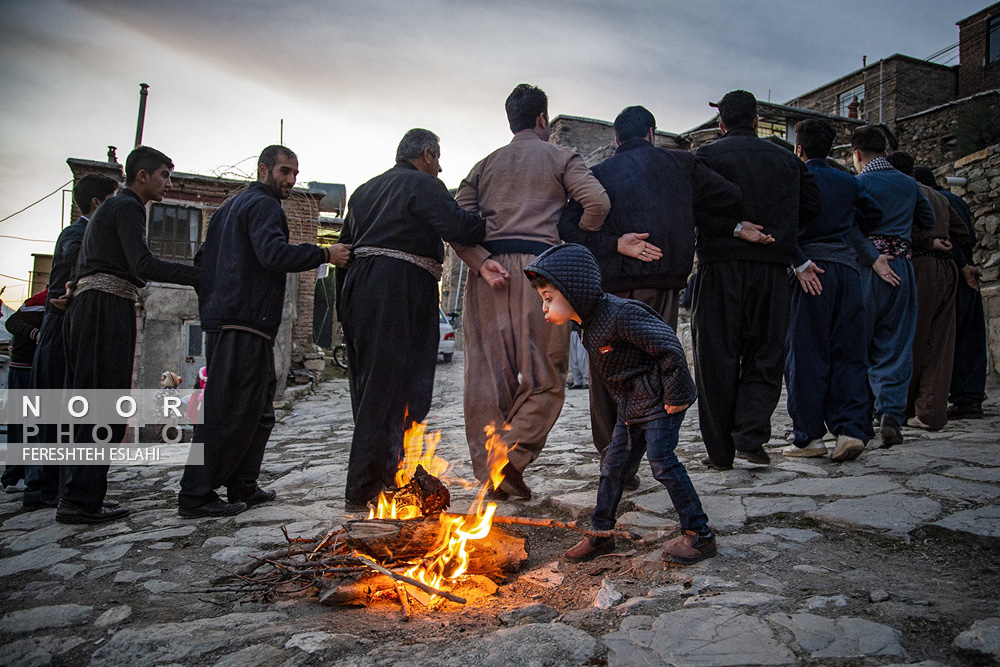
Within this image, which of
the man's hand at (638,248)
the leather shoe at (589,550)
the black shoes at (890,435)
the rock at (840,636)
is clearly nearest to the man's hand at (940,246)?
the black shoes at (890,435)

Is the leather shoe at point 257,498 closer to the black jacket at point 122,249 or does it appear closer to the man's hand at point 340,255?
the black jacket at point 122,249

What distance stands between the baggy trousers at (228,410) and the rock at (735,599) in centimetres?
264

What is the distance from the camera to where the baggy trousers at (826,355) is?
12.7 feet

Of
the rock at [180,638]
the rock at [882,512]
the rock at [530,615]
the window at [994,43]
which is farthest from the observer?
the window at [994,43]

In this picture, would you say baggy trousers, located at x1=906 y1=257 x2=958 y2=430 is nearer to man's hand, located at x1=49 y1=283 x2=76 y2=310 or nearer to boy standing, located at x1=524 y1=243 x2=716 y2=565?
boy standing, located at x1=524 y1=243 x2=716 y2=565

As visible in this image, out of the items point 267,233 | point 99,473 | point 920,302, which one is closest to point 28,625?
point 99,473

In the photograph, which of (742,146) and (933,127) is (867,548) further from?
(933,127)

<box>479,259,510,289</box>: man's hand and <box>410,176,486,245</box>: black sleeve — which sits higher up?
<box>410,176,486,245</box>: black sleeve

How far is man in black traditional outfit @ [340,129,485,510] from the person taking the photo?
345cm

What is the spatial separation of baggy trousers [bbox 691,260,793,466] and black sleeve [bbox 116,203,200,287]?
3052 mm

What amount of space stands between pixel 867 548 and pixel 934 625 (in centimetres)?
68

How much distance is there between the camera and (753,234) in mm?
3568

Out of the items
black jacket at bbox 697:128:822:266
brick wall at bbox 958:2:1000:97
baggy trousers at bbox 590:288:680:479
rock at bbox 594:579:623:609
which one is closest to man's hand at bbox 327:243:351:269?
baggy trousers at bbox 590:288:680:479

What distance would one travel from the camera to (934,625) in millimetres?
1719
